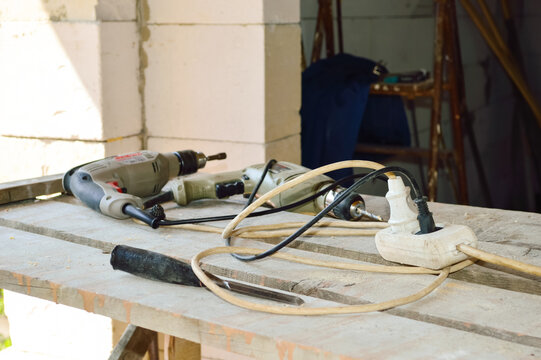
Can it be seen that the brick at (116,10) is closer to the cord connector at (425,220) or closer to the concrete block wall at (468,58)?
the cord connector at (425,220)

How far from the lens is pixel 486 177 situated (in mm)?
6121

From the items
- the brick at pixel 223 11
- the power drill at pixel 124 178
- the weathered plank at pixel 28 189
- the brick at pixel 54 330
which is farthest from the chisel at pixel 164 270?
the brick at pixel 223 11

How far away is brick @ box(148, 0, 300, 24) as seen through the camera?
8.12 feet

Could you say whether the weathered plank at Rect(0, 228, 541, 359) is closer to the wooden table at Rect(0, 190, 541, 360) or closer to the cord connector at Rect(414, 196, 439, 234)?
the wooden table at Rect(0, 190, 541, 360)

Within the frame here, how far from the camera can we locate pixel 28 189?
166cm

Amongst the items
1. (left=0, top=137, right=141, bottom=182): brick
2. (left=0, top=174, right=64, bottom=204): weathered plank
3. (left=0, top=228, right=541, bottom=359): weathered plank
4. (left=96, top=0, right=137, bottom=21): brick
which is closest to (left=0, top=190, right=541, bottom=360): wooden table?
(left=0, top=228, right=541, bottom=359): weathered plank

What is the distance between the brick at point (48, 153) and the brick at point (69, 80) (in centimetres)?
3

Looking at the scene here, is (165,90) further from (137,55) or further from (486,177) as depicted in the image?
(486,177)

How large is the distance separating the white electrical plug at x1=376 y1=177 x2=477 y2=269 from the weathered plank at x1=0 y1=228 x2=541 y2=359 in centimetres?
9

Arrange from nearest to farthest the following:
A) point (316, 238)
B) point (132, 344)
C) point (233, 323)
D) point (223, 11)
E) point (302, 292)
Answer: point (233, 323) < point (302, 292) < point (316, 238) < point (132, 344) < point (223, 11)

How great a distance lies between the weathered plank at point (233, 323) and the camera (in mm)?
848

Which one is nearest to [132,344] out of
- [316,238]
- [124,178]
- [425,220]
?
[124,178]

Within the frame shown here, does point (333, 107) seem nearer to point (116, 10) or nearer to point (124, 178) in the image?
point (116, 10)

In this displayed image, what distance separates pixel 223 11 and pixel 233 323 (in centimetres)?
179
